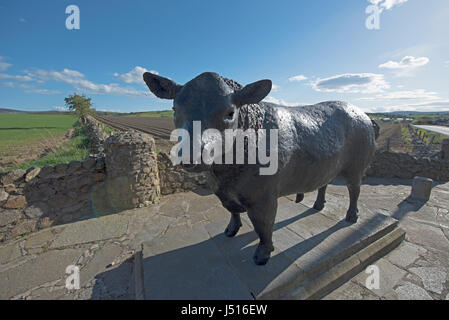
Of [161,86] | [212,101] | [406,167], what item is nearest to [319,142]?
[212,101]

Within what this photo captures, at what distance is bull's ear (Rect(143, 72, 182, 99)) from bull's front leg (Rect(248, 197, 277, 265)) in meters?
1.43

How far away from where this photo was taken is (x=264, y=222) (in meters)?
2.22

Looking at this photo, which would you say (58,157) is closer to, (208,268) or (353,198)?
(208,268)

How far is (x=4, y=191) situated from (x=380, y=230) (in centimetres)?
717

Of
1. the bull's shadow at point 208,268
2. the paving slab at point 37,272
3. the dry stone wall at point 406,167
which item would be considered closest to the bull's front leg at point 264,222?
the bull's shadow at point 208,268

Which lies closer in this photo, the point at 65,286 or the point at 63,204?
the point at 65,286

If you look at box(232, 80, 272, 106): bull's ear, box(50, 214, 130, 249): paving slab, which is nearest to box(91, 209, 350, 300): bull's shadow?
box(50, 214, 130, 249): paving slab

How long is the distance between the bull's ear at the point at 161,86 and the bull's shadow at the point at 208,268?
2109 millimetres

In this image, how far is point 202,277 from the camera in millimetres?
2344

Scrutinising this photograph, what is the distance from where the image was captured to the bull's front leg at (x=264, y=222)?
2.10 metres

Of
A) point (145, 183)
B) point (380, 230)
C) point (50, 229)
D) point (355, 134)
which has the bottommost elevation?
point (50, 229)

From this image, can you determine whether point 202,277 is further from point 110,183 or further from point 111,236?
point 110,183

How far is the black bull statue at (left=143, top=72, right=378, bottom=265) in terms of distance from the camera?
152 centimetres
